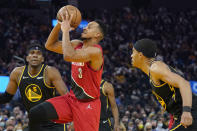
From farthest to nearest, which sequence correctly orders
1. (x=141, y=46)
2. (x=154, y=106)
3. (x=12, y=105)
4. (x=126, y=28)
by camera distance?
1. (x=126, y=28)
2. (x=154, y=106)
3. (x=12, y=105)
4. (x=141, y=46)

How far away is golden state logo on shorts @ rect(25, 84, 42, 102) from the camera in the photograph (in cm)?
549

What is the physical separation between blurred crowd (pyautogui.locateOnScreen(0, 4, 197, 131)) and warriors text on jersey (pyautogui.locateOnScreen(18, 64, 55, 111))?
271 inches

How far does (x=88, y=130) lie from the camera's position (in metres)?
4.53

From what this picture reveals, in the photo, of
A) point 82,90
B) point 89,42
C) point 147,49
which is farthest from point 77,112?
point 147,49

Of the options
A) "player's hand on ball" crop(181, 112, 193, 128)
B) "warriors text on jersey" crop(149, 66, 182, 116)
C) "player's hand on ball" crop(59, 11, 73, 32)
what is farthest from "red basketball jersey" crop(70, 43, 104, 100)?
"player's hand on ball" crop(181, 112, 193, 128)

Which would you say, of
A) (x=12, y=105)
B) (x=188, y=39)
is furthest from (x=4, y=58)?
(x=188, y=39)

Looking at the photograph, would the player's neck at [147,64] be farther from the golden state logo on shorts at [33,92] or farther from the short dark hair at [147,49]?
the golden state logo on shorts at [33,92]

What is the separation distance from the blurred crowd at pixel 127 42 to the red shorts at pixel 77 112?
7459 mm

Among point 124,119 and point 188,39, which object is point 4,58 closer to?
point 124,119

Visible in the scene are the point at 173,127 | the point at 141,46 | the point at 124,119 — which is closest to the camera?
the point at 173,127

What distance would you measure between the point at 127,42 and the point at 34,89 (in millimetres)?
16675

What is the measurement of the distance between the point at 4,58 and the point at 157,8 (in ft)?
42.8

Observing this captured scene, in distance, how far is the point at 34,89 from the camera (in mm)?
5523

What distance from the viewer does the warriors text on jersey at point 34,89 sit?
5.50m
